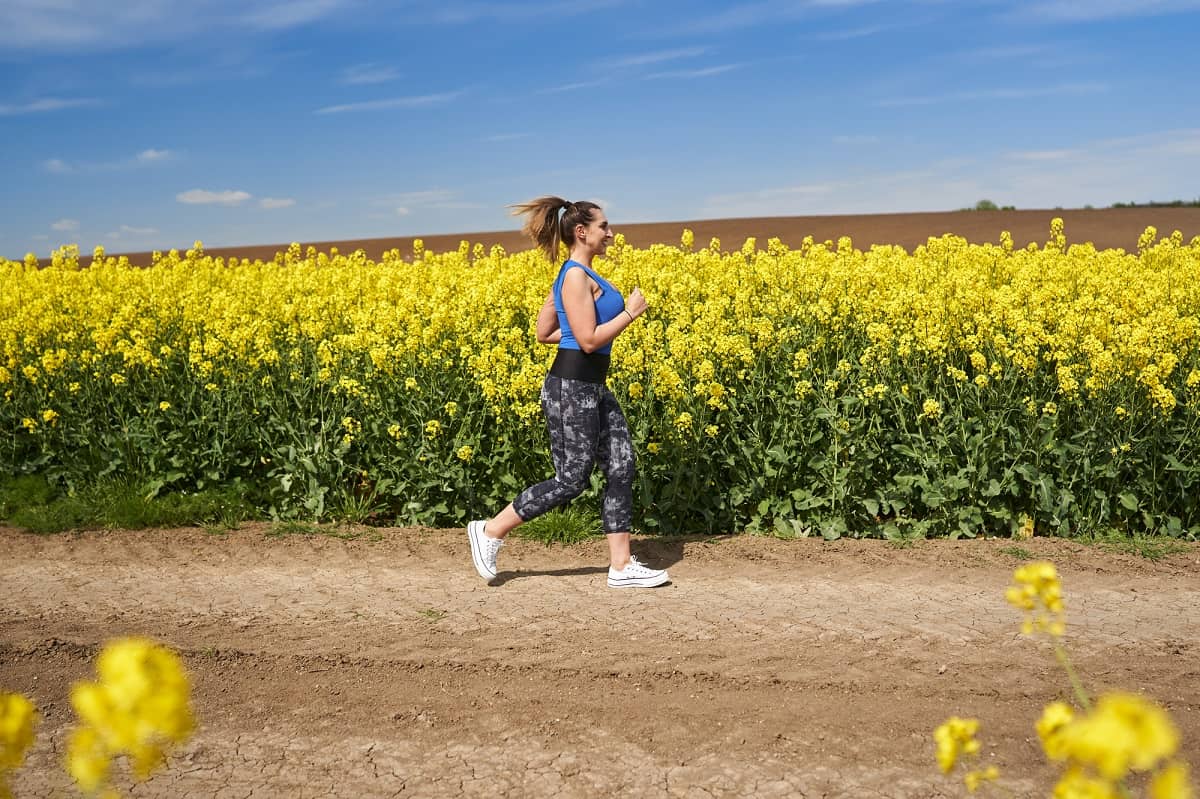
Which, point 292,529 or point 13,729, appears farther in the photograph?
point 292,529

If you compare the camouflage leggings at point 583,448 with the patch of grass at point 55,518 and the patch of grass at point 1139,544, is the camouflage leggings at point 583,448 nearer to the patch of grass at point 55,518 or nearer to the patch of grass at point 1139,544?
the patch of grass at point 1139,544

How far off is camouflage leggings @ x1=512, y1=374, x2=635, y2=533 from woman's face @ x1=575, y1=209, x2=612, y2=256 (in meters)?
0.74

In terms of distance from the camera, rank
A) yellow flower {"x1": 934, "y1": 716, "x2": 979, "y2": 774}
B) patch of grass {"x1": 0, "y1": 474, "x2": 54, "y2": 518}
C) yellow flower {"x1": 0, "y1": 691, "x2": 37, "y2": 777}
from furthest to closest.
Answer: patch of grass {"x1": 0, "y1": 474, "x2": 54, "y2": 518} < yellow flower {"x1": 934, "y1": 716, "x2": 979, "y2": 774} < yellow flower {"x1": 0, "y1": 691, "x2": 37, "y2": 777}

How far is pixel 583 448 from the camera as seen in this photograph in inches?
233

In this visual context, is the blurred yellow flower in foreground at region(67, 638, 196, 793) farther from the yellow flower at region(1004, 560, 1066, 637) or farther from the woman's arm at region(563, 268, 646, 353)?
the woman's arm at region(563, 268, 646, 353)

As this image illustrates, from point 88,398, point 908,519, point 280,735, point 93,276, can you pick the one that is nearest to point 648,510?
point 908,519

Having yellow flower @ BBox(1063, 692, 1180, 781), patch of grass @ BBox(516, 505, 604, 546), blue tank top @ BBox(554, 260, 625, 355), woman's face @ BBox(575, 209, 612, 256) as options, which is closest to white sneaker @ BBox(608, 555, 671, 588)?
patch of grass @ BBox(516, 505, 604, 546)

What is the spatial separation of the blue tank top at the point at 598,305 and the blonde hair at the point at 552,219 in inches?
7.2

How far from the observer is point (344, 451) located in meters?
7.98

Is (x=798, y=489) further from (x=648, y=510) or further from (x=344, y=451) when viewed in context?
(x=344, y=451)

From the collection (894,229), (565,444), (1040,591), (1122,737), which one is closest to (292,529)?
(565,444)

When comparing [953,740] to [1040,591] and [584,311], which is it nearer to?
[1040,591]

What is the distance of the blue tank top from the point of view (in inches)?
227

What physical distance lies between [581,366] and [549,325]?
0.39 m
